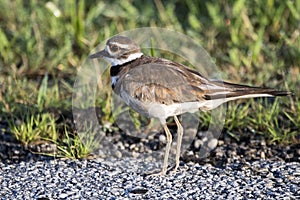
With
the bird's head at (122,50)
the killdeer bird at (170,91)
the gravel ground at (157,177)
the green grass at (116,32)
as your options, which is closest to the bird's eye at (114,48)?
the bird's head at (122,50)

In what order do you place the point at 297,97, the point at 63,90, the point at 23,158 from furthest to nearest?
the point at 63,90 → the point at 297,97 → the point at 23,158

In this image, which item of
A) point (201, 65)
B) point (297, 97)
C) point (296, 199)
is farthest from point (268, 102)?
point (296, 199)

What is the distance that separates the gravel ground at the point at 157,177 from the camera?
484 centimetres

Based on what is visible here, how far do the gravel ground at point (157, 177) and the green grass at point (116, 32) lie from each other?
0.78 ft

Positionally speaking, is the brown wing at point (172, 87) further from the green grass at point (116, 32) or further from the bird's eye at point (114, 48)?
the green grass at point (116, 32)

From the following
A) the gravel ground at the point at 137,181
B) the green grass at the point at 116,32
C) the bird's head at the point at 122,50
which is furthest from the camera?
the green grass at the point at 116,32

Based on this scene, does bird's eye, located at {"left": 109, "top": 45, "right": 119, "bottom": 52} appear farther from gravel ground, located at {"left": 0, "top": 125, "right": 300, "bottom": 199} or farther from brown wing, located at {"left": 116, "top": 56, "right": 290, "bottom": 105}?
gravel ground, located at {"left": 0, "top": 125, "right": 300, "bottom": 199}

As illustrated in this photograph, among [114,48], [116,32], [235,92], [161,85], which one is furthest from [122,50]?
[116,32]

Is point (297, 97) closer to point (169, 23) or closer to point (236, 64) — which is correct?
point (236, 64)

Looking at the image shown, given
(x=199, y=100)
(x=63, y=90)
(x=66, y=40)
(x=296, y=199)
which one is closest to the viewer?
(x=296, y=199)

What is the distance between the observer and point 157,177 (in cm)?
521

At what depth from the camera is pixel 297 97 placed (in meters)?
6.23

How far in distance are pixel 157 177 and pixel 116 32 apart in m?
2.65

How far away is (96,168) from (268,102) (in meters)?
1.95
